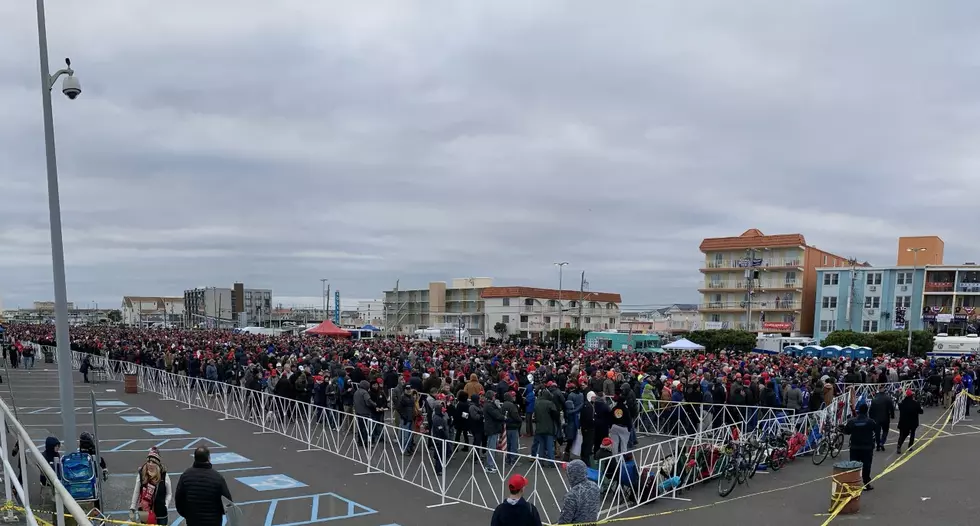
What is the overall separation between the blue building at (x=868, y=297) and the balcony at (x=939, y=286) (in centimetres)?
38

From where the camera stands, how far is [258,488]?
36.1 ft

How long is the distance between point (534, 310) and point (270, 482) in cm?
7506

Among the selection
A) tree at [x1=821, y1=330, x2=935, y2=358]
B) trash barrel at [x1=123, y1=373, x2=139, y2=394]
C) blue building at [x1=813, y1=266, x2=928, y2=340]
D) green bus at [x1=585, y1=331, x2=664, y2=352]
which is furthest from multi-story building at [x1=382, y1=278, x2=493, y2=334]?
trash barrel at [x1=123, y1=373, x2=139, y2=394]

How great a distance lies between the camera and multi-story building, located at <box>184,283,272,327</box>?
454ft

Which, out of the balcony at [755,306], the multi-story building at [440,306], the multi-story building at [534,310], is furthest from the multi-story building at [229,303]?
the balcony at [755,306]

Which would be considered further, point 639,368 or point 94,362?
point 94,362

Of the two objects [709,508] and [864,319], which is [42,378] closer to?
[709,508]

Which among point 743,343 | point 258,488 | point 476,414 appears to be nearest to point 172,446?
point 258,488

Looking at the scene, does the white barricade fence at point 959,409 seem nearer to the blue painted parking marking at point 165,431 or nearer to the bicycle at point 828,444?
the bicycle at point 828,444

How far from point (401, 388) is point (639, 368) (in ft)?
41.1

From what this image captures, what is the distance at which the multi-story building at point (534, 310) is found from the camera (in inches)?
3329

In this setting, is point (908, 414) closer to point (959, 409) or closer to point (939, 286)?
point (959, 409)

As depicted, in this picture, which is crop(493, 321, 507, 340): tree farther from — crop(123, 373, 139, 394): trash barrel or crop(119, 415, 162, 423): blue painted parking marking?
crop(119, 415, 162, 423): blue painted parking marking

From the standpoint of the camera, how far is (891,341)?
44.5 metres
